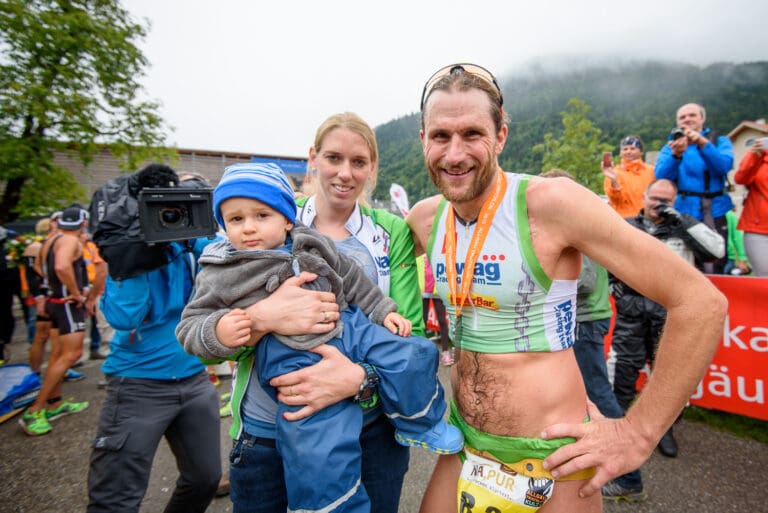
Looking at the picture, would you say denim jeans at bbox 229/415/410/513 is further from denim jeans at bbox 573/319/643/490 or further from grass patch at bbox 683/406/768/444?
grass patch at bbox 683/406/768/444

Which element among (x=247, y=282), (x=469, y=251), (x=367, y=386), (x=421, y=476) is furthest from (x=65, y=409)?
(x=469, y=251)

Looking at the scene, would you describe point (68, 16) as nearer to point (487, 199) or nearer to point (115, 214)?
point (115, 214)

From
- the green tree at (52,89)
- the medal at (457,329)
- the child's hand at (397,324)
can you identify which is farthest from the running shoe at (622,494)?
the green tree at (52,89)

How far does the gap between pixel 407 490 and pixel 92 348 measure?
643cm

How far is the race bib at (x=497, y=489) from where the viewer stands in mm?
1460

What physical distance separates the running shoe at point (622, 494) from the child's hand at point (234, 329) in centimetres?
295

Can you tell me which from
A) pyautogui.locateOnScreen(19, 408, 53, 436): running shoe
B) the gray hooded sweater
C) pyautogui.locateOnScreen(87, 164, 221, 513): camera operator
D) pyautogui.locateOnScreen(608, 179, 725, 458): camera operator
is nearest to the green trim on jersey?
the gray hooded sweater

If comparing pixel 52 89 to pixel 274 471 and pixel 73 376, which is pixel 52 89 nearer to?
pixel 73 376

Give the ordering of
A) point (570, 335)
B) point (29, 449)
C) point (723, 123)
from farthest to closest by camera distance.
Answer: point (723, 123), point (29, 449), point (570, 335)

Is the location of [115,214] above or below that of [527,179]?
below

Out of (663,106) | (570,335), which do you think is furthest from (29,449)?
(663,106)

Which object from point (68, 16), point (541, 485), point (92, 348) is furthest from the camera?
point (68, 16)

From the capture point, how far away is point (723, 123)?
6272 centimetres

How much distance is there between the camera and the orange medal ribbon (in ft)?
5.31
